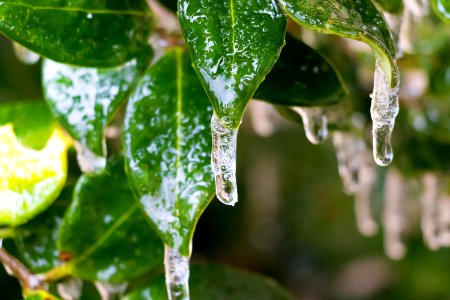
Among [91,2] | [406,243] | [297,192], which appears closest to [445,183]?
[91,2]

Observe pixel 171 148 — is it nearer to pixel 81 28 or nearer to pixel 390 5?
pixel 81 28

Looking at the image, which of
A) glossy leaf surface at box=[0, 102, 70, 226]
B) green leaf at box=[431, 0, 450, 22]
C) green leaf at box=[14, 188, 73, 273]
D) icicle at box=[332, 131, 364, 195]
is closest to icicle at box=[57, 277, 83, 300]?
green leaf at box=[14, 188, 73, 273]

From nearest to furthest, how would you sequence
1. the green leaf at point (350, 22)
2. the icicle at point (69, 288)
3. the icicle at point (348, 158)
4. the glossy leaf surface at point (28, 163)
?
the green leaf at point (350, 22) < the glossy leaf surface at point (28, 163) < the icicle at point (69, 288) < the icicle at point (348, 158)

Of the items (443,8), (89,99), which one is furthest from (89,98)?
(443,8)

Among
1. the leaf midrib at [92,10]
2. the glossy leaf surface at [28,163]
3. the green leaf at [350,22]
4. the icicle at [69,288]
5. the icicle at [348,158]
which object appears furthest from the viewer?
the icicle at [348,158]

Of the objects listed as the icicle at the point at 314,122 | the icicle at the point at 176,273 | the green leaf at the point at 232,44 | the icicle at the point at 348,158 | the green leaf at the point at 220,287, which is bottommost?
the icicle at the point at 348,158

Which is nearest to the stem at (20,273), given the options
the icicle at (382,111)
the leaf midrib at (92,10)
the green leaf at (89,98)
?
the green leaf at (89,98)

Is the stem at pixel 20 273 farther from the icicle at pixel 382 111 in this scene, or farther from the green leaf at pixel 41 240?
the icicle at pixel 382 111
